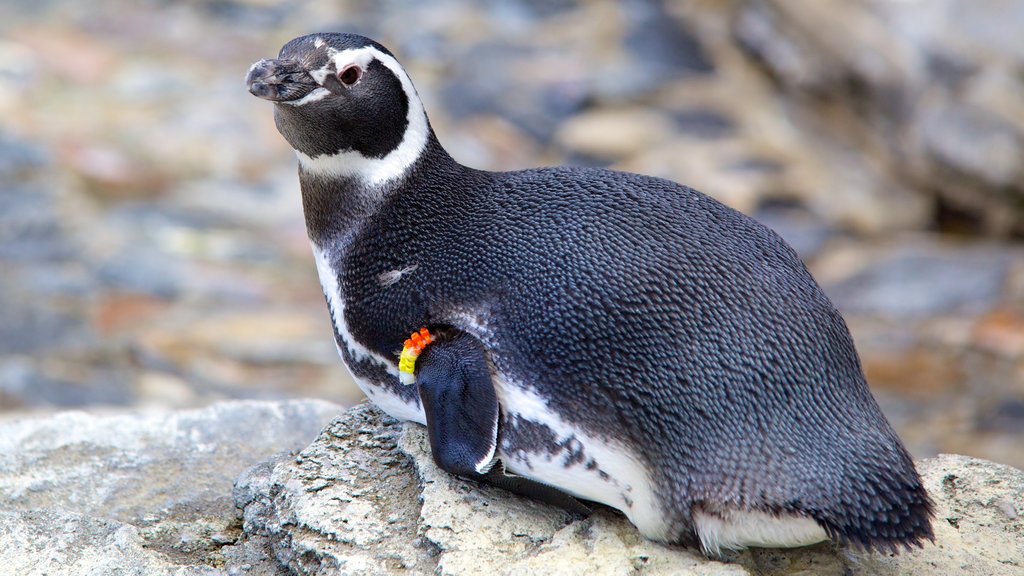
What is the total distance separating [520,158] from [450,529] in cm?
487

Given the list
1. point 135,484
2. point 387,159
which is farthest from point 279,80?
point 135,484

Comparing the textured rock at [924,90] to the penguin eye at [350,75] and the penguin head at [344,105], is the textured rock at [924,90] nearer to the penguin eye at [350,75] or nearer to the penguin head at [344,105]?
the penguin head at [344,105]

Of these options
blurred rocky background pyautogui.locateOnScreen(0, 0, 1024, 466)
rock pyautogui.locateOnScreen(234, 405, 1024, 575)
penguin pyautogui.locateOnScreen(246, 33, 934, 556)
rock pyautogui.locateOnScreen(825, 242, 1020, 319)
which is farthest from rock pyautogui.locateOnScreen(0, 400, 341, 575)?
rock pyautogui.locateOnScreen(825, 242, 1020, 319)

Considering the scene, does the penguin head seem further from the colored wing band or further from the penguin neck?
the colored wing band

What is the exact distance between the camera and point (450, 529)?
6.95ft

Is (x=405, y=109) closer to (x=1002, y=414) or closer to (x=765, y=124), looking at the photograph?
(x=1002, y=414)

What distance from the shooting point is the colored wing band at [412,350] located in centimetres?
219

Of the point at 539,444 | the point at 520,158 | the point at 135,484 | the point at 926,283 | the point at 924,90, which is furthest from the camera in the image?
the point at 520,158

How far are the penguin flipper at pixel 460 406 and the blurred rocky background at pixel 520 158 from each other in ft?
9.48

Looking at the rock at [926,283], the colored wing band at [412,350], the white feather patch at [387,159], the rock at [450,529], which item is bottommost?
the rock at [450,529]

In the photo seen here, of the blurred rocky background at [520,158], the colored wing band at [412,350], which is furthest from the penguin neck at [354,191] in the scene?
the blurred rocky background at [520,158]

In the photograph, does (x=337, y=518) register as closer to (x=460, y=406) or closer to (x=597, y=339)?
(x=460, y=406)

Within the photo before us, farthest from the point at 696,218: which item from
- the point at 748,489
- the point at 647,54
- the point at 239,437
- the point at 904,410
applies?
the point at 647,54

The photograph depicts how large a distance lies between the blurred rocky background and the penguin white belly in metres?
2.95
